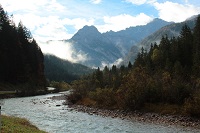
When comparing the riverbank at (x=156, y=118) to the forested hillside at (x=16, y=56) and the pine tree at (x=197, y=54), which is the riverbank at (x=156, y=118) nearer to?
the pine tree at (x=197, y=54)

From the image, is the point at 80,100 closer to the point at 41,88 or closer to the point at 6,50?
the point at 6,50

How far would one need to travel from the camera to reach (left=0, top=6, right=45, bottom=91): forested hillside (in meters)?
130

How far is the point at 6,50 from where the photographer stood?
133500 mm

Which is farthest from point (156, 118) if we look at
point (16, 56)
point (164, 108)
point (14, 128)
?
point (16, 56)

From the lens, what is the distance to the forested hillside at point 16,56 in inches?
5138

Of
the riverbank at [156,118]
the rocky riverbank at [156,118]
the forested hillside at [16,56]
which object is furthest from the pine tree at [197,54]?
the forested hillside at [16,56]

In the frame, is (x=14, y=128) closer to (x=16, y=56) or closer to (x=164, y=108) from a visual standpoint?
(x=164, y=108)

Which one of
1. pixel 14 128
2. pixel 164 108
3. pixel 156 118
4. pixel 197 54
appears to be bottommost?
pixel 156 118

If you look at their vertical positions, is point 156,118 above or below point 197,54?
below

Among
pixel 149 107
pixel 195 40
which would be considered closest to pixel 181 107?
pixel 149 107

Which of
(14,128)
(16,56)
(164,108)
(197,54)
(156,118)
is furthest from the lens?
(16,56)

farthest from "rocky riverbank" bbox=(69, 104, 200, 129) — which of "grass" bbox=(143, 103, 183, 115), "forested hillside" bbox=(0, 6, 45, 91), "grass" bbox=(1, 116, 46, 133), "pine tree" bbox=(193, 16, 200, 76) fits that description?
"forested hillside" bbox=(0, 6, 45, 91)

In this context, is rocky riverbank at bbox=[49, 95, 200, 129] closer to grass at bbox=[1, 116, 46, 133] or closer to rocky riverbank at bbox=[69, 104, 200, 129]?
rocky riverbank at bbox=[69, 104, 200, 129]

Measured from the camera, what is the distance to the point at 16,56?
5448 inches
